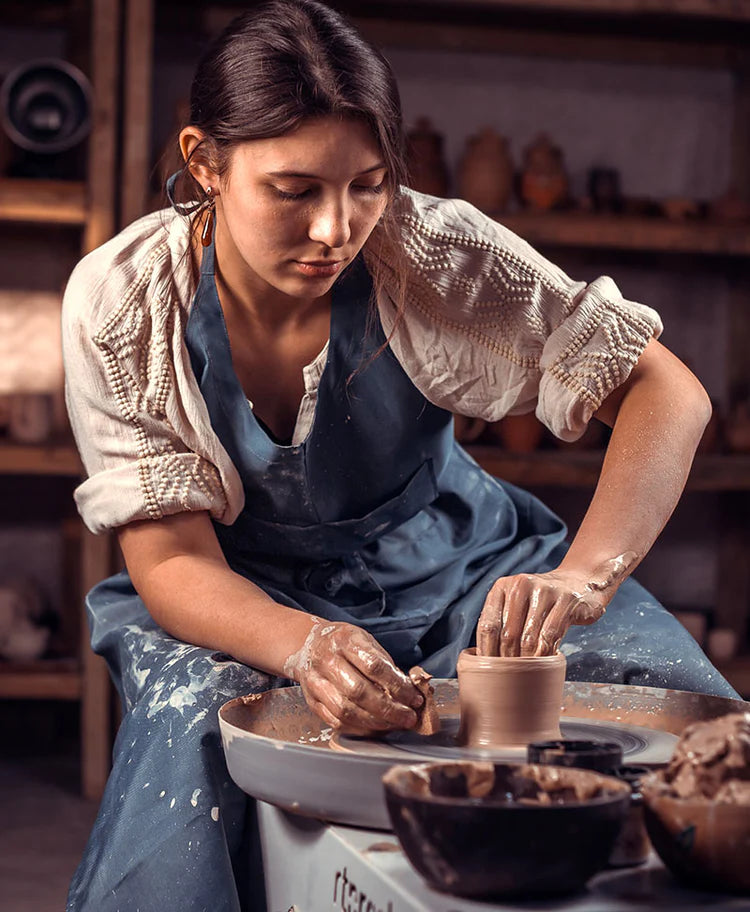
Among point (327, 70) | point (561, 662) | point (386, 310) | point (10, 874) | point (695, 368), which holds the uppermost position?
point (327, 70)

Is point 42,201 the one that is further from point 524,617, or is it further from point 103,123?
point 524,617

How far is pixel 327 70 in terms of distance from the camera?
126 cm

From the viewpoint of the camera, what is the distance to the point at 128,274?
1.42 meters

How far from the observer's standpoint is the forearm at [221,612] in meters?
1.21

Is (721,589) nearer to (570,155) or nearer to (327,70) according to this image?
(570,155)

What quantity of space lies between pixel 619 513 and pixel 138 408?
550mm

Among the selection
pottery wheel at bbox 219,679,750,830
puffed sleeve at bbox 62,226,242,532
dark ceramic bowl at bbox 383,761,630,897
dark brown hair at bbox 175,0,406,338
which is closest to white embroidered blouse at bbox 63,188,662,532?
puffed sleeve at bbox 62,226,242,532

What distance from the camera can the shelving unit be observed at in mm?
2656

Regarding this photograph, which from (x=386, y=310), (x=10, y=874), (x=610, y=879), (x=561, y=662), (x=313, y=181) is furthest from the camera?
(x=10, y=874)

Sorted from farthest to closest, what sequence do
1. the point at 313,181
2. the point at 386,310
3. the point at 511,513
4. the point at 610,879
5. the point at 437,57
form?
the point at 437,57 → the point at 511,513 → the point at 386,310 → the point at 313,181 → the point at 610,879

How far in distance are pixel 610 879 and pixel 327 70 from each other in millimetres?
857

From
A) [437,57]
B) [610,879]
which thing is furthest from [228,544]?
[437,57]

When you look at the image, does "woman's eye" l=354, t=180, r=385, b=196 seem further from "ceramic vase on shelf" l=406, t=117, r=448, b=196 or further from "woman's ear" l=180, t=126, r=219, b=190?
"ceramic vase on shelf" l=406, t=117, r=448, b=196

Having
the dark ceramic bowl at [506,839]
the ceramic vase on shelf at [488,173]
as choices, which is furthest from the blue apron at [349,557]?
the ceramic vase on shelf at [488,173]
